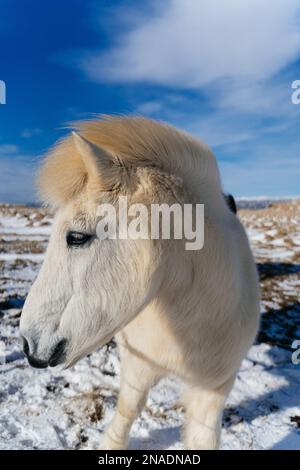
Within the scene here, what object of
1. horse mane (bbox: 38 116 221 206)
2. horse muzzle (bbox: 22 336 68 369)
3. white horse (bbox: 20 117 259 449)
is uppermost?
horse mane (bbox: 38 116 221 206)

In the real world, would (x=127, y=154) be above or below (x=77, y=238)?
above

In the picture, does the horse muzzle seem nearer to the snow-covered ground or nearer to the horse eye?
the horse eye

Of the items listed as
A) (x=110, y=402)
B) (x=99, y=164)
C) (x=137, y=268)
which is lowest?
(x=110, y=402)

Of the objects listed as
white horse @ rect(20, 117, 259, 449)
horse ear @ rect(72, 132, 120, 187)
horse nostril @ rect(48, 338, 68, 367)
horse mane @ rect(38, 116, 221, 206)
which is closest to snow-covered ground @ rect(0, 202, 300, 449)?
horse mane @ rect(38, 116, 221, 206)

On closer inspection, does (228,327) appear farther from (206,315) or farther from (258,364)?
(258,364)

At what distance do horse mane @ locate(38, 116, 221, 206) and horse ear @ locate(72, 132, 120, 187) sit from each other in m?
0.06

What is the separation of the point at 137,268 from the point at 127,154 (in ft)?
1.96

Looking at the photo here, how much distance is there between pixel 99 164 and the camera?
170cm

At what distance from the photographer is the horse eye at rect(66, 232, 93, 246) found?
174cm

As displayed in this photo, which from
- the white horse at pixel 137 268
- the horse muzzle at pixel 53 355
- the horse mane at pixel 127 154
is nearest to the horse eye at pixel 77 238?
the white horse at pixel 137 268

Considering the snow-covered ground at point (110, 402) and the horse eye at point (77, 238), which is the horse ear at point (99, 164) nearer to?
the horse eye at point (77, 238)

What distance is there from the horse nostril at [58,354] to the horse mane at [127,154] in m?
0.73

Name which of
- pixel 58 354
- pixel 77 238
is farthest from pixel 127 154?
pixel 58 354

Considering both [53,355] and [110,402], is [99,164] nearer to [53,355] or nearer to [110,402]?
[53,355]
